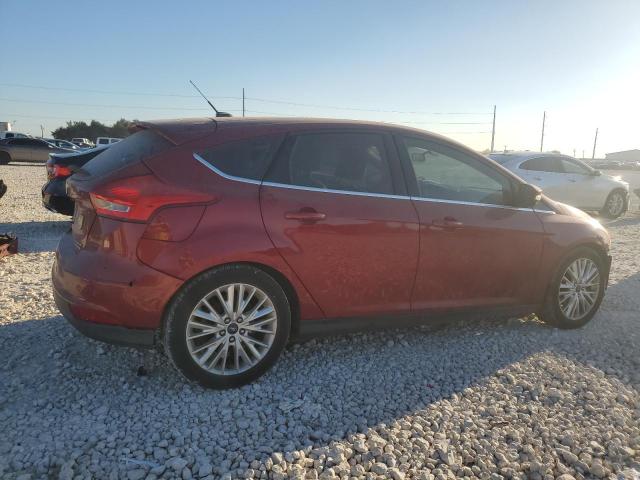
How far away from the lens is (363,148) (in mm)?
3568

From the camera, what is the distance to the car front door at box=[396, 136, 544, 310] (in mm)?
3670

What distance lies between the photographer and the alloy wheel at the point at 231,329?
3.05 meters

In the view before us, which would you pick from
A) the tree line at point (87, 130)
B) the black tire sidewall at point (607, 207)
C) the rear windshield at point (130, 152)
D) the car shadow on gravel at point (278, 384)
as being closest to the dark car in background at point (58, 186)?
the car shadow on gravel at point (278, 384)

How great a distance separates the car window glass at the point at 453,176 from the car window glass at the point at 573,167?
8.15 metres

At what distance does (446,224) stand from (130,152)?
88.0 inches

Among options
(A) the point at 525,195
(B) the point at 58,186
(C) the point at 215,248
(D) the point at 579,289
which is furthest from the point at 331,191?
(B) the point at 58,186

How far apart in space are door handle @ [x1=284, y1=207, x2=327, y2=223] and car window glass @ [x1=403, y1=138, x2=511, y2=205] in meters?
0.86

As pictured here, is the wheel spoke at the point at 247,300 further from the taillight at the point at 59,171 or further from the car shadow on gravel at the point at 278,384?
the taillight at the point at 59,171

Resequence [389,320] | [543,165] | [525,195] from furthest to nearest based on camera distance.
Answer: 1. [543,165]
2. [525,195]
3. [389,320]

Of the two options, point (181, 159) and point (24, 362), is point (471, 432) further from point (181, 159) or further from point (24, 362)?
point (24, 362)

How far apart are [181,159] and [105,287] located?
0.87 metres

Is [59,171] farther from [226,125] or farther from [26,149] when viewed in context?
[26,149]

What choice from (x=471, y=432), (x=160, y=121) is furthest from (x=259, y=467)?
(x=160, y=121)

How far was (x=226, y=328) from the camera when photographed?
3.11 m
